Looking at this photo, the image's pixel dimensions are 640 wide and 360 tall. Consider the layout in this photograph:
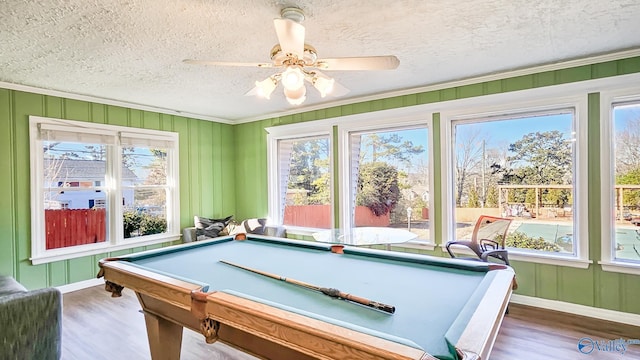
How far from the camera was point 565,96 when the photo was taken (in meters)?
3.03

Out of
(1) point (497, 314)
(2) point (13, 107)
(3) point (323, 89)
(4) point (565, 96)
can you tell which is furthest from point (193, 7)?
(4) point (565, 96)

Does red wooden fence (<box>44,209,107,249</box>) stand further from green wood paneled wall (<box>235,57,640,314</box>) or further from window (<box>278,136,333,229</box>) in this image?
green wood paneled wall (<box>235,57,640,314</box>)

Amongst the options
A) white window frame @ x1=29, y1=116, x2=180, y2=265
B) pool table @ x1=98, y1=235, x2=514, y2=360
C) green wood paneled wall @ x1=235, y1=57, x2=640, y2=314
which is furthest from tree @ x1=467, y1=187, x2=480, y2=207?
white window frame @ x1=29, y1=116, x2=180, y2=265

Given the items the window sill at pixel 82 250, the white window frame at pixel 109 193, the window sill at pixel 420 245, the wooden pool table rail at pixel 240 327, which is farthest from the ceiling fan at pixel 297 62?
the window sill at pixel 82 250

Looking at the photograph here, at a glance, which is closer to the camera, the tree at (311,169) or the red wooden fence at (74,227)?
the red wooden fence at (74,227)

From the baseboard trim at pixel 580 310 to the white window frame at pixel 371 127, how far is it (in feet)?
3.40

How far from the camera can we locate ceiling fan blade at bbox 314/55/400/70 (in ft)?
6.07

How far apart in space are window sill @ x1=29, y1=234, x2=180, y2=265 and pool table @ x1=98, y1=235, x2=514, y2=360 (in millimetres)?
2279

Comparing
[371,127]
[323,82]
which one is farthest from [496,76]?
[323,82]

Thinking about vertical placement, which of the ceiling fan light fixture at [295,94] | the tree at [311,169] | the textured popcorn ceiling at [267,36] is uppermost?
the textured popcorn ceiling at [267,36]

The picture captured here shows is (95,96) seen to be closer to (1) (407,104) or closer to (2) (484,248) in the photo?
(1) (407,104)

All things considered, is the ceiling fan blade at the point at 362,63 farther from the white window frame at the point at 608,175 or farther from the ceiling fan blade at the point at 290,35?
the white window frame at the point at 608,175

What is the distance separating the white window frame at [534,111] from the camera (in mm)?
2967

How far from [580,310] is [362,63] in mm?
3108
